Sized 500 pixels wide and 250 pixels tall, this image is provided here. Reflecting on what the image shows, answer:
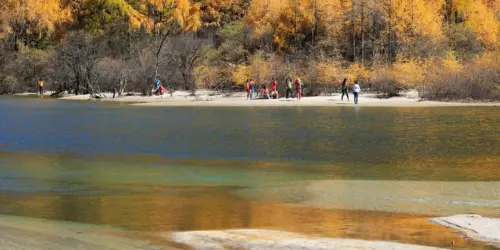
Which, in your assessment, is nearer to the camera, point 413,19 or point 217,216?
point 217,216

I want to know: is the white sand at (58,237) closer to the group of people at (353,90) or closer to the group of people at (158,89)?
the group of people at (353,90)

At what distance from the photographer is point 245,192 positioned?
14.2m

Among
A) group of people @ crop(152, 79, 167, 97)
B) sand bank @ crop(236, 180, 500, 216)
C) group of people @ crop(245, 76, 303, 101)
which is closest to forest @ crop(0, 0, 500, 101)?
group of people @ crop(152, 79, 167, 97)

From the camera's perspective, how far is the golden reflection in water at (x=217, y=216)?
1030 cm

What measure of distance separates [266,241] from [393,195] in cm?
450

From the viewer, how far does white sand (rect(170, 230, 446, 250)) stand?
9.26m

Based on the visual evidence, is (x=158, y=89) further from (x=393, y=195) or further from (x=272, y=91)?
(x=393, y=195)

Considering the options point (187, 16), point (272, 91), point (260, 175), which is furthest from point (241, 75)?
point (260, 175)

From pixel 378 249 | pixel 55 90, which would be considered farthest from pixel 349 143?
pixel 55 90

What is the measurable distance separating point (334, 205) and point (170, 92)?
4616 centimetres

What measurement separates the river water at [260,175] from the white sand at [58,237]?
0.49 metres

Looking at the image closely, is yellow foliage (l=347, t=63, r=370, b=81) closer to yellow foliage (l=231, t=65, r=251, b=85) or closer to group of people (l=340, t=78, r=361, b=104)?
group of people (l=340, t=78, r=361, b=104)

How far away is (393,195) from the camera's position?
13.5 m

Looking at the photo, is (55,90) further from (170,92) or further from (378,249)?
(378,249)
